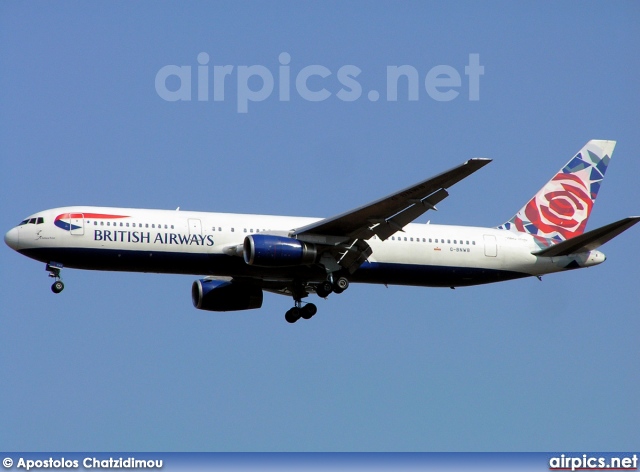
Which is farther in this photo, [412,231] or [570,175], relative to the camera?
[570,175]

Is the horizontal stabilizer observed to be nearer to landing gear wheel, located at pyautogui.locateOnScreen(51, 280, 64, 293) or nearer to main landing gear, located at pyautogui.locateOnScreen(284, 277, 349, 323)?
main landing gear, located at pyautogui.locateOnScreen(284, 277, 349, 323)

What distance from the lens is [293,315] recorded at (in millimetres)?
53000

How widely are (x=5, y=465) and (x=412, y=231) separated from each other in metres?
20.7

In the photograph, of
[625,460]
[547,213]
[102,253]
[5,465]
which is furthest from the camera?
[547,213]

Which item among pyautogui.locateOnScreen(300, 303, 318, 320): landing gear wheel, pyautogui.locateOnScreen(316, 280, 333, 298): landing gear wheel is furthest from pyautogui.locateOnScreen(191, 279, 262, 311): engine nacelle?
pyautogui.locateOnScreen(316, 280, 333, 298): landing gear wheel

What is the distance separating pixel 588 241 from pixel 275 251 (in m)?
13.6

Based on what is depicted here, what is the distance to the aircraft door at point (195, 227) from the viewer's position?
160 feet

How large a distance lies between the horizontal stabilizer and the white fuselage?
37 centimetres

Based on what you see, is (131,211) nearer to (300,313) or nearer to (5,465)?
(300,313)

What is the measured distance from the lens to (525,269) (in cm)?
5353

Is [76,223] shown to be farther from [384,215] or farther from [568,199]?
[568,199]

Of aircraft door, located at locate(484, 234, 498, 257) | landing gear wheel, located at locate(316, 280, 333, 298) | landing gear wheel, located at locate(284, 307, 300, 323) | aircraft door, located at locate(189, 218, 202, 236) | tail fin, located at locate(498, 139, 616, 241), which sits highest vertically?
tail fin, located at locate(498, 139, 616, 241)

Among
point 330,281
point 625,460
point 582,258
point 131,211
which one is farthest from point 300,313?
point 625,460

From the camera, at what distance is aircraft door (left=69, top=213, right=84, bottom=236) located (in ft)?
157
